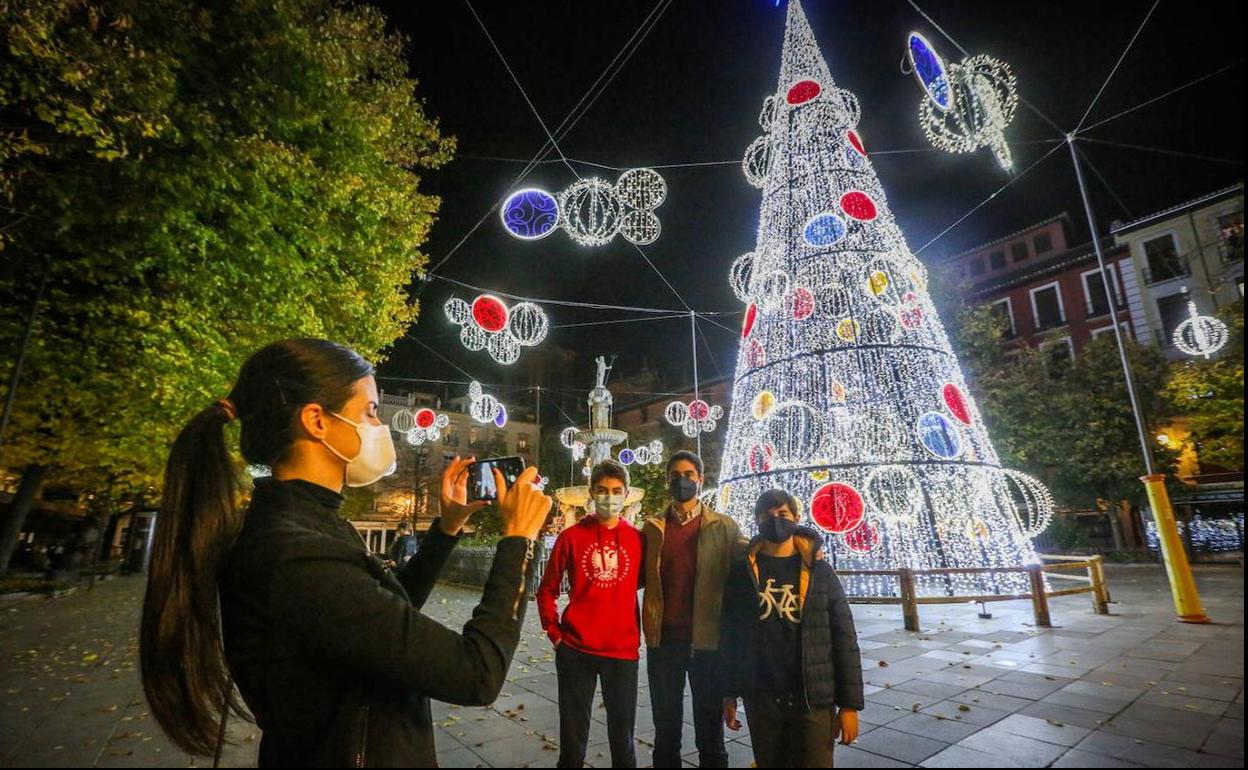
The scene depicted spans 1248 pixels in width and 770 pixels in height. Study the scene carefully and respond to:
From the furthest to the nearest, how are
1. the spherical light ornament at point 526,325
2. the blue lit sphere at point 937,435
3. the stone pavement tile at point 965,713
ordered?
1. the spherical light ornament at point 526,325
2. the blue lit sphere at point 937,435
3. the stone pavement tile at point 965,713

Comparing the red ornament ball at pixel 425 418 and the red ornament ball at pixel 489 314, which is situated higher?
the red ornament ball at pixel 489 314

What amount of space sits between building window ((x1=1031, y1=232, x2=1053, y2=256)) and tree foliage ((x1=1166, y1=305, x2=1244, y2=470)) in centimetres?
1393

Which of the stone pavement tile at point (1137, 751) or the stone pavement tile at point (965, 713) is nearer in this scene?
the stone pavement tile at point (1137, 751)

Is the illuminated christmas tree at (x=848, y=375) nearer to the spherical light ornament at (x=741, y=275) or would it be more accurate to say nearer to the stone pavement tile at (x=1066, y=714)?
the spherical light ornament at (x=741, y=275)

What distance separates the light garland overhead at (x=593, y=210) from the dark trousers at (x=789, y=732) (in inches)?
261

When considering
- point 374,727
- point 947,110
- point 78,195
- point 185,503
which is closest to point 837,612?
point 374,727

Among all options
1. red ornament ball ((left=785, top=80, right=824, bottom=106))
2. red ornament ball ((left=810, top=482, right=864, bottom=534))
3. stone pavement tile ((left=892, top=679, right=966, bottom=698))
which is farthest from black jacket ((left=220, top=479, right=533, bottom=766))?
red ornament ball ((left=785, top=80, right=824, bottom=106))

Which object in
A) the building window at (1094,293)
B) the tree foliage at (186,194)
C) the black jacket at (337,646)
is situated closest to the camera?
the black jacket at (337,646)

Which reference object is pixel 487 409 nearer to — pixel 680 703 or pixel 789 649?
pixel 680 703

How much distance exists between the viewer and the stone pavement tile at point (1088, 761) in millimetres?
3844

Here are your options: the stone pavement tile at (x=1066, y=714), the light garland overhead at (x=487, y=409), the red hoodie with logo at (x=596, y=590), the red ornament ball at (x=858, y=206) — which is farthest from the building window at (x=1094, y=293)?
the red hoodie with logo at (x=596, y=590)

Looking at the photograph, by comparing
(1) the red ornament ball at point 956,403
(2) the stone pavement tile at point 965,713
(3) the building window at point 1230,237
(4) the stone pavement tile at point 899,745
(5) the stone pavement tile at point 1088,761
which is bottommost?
(4) the stone pavement tile at point 899,745

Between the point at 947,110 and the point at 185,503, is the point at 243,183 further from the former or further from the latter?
the point at 947,110

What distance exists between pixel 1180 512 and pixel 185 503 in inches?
1191
